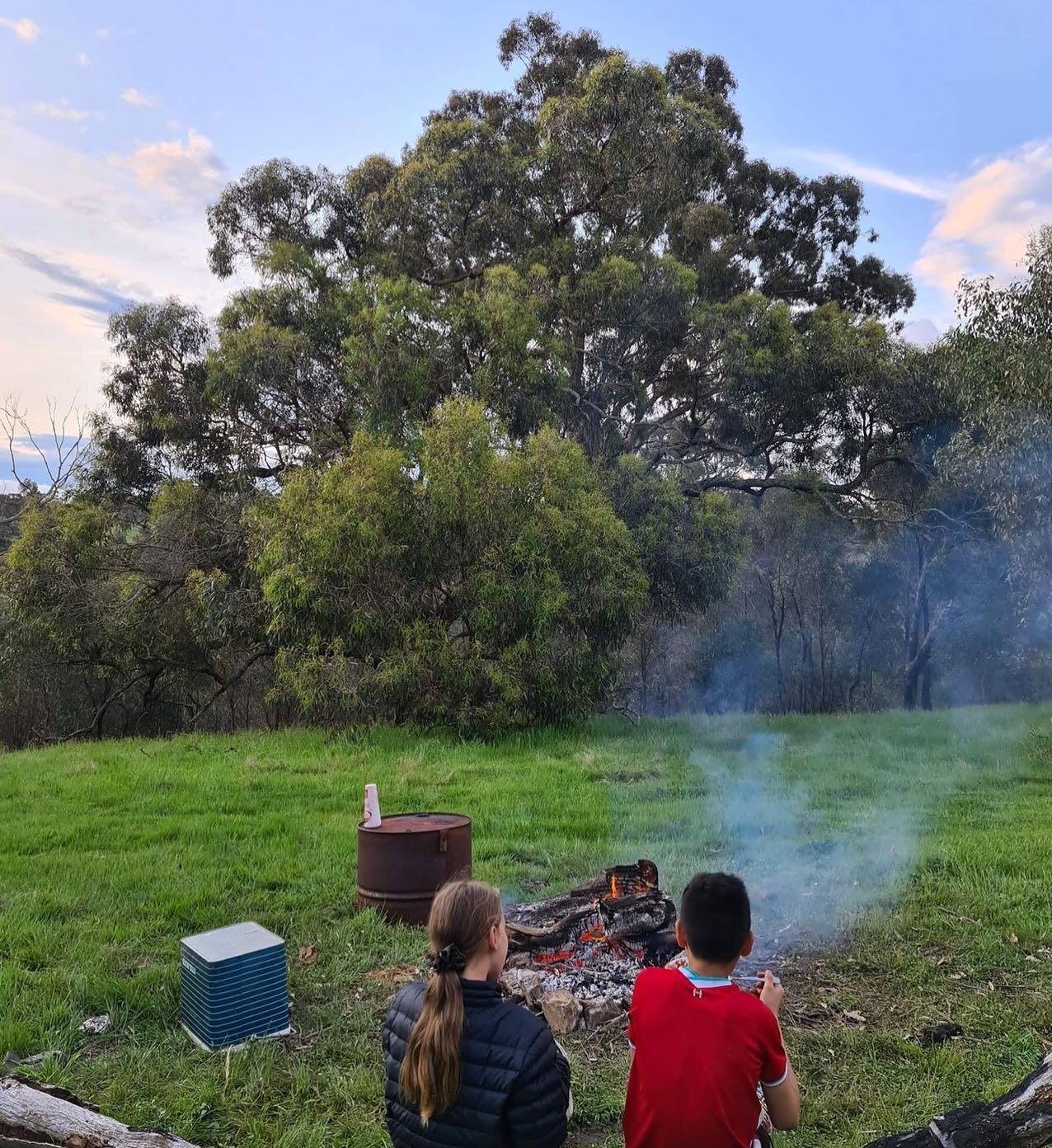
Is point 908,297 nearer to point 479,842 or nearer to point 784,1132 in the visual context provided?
point 479,842

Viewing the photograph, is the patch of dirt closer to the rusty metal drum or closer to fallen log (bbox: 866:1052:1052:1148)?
the rusty metal drum

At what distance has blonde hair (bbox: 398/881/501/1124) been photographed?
6.60 feet

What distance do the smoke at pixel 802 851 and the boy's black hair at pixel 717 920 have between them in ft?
8.28

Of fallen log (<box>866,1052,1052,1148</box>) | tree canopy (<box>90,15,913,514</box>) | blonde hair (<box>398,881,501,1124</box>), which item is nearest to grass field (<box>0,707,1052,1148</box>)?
fallen log (<box>866,1052,1052,1148</box>)

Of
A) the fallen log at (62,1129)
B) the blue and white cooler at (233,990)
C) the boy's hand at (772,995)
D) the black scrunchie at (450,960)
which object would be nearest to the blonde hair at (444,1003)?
the black scrunchie at (450,960)

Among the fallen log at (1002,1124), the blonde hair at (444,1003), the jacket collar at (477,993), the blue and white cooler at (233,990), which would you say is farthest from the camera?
the blue and white cooler at (233,990)

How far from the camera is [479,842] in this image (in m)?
A: 6.41

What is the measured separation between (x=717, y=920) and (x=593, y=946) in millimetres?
2293

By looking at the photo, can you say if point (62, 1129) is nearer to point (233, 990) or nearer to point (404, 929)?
point (233, 990)

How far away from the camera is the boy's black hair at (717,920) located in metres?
2.14

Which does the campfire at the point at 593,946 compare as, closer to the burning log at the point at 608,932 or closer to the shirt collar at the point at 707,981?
the burning log at the point at 608,932

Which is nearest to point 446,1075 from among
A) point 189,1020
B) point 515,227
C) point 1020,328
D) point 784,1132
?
point 784,1132

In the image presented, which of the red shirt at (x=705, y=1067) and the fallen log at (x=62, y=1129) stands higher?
the red shirt at (x=705, y=1067)

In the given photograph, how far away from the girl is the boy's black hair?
0.40 m
